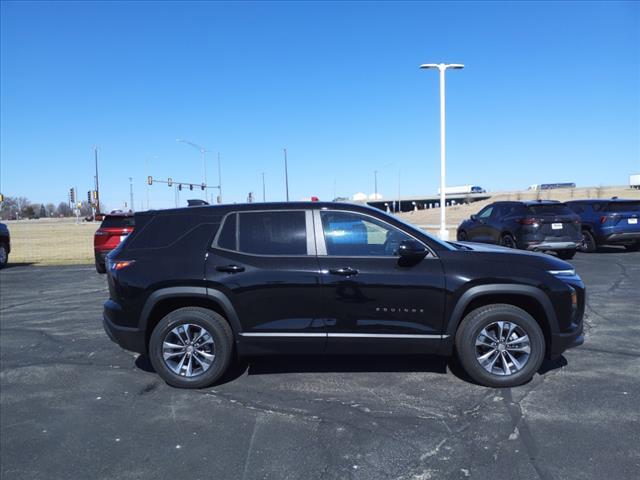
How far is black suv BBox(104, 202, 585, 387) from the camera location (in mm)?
4613

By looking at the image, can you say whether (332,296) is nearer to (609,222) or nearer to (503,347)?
(503,347)

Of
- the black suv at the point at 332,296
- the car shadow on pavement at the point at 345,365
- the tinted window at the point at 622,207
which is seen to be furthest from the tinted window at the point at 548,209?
the black suv at the point at 332,296

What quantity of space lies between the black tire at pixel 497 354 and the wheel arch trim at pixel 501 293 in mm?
134

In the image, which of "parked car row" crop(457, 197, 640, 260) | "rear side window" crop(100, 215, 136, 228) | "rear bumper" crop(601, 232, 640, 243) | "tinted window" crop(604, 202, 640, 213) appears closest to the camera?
"rear side window" crop(100, 215, 136, 228)

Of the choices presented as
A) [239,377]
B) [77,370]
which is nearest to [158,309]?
[239,377]

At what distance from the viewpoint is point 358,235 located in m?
4.85

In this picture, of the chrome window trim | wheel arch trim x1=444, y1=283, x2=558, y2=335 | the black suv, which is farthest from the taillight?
wheel arch trim x1=444, y1=283, x2=558, y2=335

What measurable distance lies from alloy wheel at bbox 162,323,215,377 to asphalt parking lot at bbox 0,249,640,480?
0.22 m

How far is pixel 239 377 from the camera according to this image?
5.11 meters

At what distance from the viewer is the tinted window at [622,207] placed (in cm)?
1534

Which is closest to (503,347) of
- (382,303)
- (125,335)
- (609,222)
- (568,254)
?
(382,303)

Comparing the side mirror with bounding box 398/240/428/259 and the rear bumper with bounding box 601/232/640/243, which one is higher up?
the side mirror with bounding box 398/240/428/259

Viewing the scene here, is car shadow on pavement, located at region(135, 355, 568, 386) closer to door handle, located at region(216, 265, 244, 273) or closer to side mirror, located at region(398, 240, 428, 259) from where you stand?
door handle, located at region(216, 265, 244, 273)

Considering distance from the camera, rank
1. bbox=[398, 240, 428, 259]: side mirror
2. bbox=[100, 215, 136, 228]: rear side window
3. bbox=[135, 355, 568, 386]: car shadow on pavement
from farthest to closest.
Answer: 1. bbox=[100, 215, 136, 228]: rear side window
2. bbox=[135, 355, 568, 386]: car shadow on pavement
3. bbox=[398, 240, 428, 259]: side mirror
